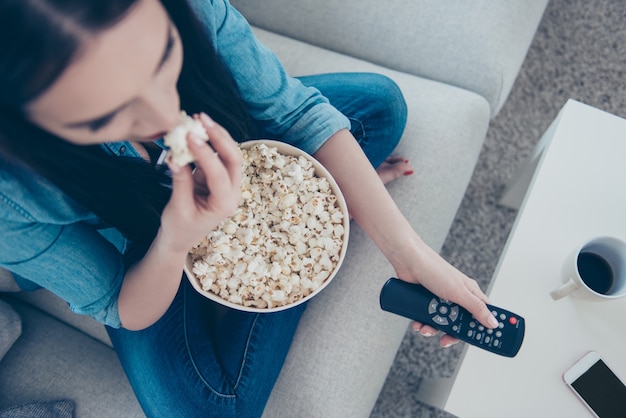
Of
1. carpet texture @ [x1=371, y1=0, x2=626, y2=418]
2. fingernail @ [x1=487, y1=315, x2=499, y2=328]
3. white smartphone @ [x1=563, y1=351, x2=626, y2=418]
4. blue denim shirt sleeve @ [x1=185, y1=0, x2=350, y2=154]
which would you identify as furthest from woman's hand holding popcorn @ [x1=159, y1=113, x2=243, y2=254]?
carpet texture @ [x1=371, y1=0, x2=626, y2=418]

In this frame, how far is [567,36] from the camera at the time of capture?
1623 mm

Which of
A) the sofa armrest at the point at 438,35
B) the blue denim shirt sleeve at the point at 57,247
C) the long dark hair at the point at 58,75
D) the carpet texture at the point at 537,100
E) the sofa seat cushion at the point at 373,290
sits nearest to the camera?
the long dark hair at the point at 58,75

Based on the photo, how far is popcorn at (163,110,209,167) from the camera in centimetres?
51

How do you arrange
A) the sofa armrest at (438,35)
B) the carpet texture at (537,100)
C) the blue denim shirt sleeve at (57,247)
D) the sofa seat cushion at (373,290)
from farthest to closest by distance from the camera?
Answer: the carpet texture at (537,100), the sofa armrest at (438,35), the sofa seat cushion at (373,290), the blue denim shirt sleeve at (57,247)

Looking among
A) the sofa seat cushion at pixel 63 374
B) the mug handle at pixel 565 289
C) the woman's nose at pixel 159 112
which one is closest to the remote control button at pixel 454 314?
the mug handle at pixel 565 289

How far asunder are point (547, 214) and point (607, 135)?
0.22 m

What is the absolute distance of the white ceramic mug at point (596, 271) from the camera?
2.56ft

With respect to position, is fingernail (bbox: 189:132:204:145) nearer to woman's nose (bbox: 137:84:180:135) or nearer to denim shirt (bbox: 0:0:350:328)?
woman's nose (bbox: 137:84:180:135)

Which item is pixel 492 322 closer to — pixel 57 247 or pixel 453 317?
pixel 453 317

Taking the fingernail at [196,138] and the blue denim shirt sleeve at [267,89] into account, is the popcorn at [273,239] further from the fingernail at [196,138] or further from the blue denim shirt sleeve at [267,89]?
the fingernail at [196,138]

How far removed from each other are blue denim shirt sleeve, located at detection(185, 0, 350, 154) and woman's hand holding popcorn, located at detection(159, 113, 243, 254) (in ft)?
0.83

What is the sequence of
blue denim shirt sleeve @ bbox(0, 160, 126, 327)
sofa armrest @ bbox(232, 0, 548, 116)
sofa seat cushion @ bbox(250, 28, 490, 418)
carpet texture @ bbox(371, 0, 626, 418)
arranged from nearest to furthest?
blue denim shirt sleeve @ bbox(0, 160, 126, 327) < sofa seat cushion @ bbox(250, 28, 490, 418) < sofa armrest @ bbox(232, 0, 548, 116) < carpet texture @ bbox(371, 0, 626, 418)

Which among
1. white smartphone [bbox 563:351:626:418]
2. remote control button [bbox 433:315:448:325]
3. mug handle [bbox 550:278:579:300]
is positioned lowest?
white smartphone [bbox 563:351:626:418]

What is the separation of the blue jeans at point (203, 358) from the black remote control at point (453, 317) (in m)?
0.24
